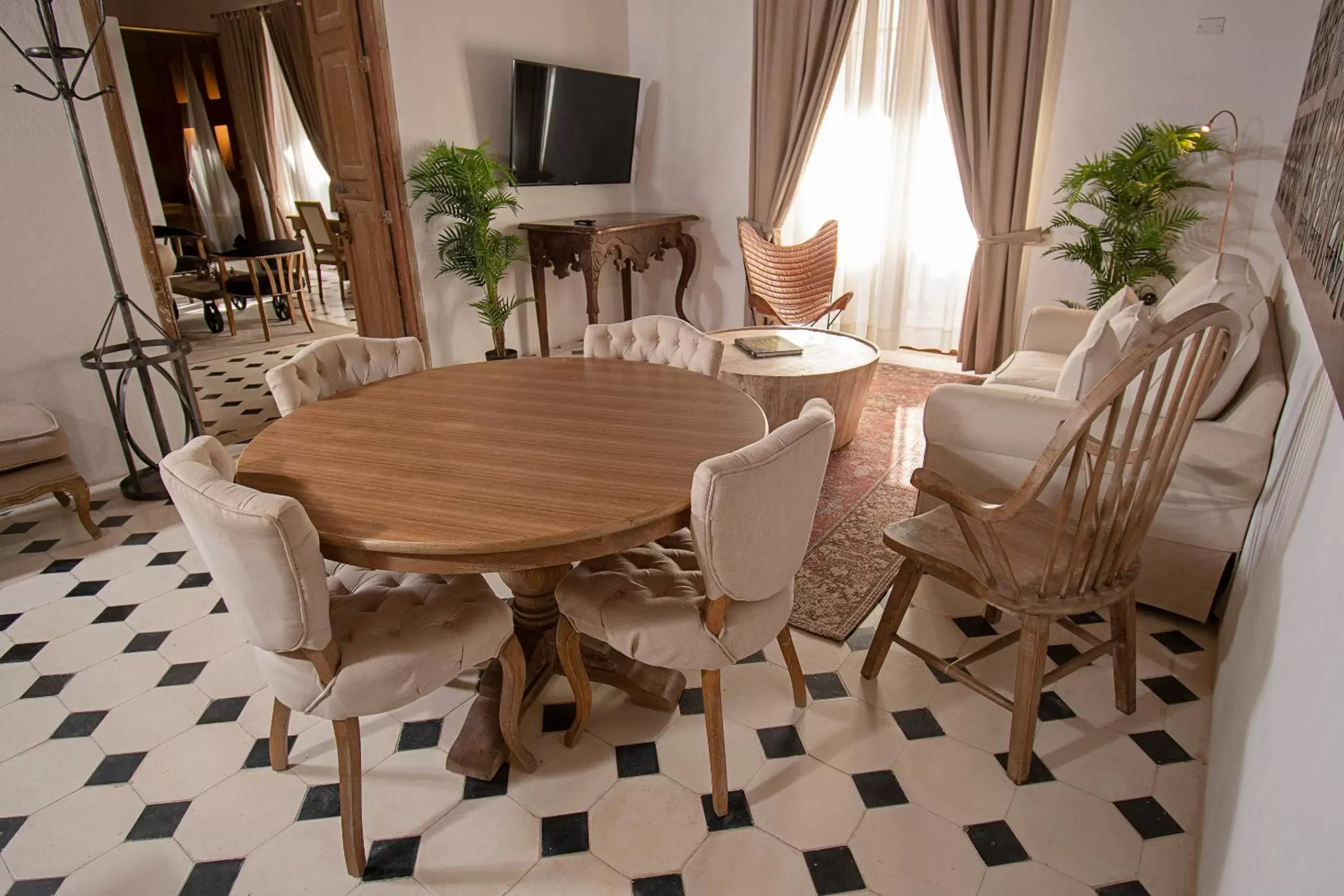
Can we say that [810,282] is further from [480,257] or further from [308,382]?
[308,382]

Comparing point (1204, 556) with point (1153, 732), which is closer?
point (1153, 732)

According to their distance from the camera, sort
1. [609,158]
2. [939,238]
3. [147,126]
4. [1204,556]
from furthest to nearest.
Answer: [147,126]
[609,158]
[939,238]
[1204,556]

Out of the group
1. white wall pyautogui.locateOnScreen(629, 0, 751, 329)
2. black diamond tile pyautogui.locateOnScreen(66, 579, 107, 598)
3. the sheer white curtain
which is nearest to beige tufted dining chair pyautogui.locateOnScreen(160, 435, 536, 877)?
black diamond tile pyautogui.locateOnScreen(66, 579, 107, 598)

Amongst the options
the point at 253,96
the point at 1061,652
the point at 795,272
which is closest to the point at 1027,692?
the point at 1061,652

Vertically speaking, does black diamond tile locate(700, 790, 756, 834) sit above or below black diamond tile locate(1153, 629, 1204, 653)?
below

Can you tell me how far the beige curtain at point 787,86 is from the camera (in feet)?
15.6

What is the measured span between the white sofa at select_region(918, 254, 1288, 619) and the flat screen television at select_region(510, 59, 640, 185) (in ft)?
10.9

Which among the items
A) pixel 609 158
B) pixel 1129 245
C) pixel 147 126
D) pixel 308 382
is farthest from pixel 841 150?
pixel 147 126

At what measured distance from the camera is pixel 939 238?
4.95 meters

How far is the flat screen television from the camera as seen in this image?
4.66 metres

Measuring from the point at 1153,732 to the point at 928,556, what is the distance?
76 cm

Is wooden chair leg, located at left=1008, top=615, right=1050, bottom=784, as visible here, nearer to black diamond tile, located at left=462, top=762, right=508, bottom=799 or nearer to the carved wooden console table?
black diamond tile, located at left=462, top=762, right=508, bottom=799

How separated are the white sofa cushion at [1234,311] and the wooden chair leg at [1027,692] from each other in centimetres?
86

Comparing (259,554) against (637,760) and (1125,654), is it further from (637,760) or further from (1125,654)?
(1125,654)
